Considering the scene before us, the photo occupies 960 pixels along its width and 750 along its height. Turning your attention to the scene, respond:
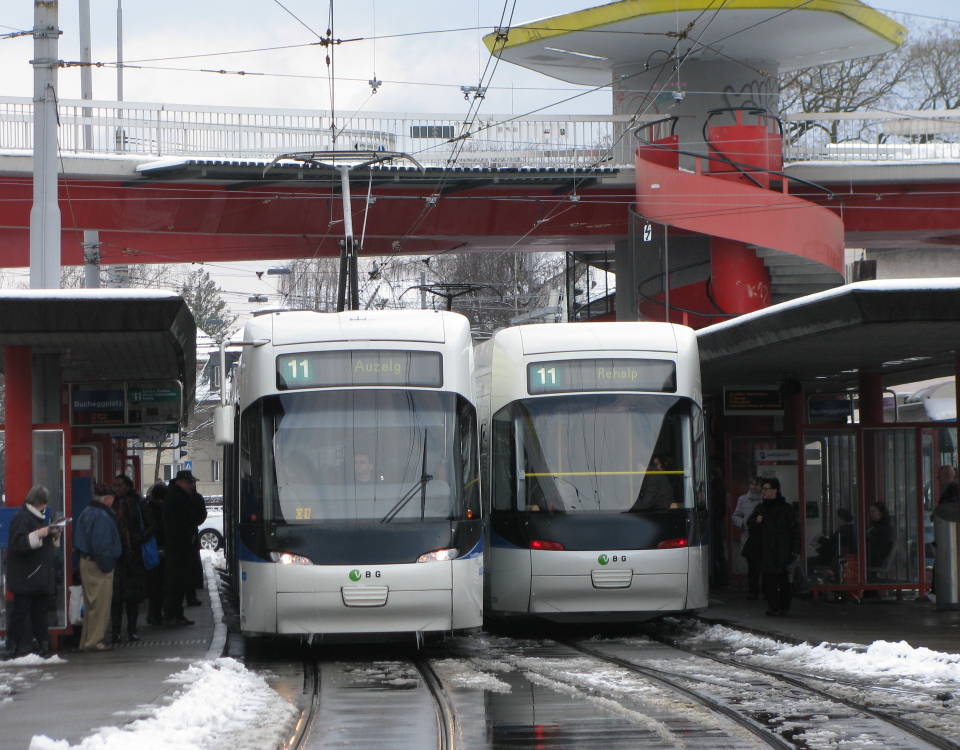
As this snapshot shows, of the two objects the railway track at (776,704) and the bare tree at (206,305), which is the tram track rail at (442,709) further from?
the bare tree at (206,305)

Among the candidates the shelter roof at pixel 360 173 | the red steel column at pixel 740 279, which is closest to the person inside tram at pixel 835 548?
the shelter roof at pixel 360 173

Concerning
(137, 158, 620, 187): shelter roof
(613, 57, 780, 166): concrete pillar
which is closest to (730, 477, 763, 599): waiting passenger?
(137, 158, 620, 187): shelter roof

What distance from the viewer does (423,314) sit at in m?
14.9

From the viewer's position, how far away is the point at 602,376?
1630 centimetres

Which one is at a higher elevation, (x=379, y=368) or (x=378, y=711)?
(x=379, y=368)

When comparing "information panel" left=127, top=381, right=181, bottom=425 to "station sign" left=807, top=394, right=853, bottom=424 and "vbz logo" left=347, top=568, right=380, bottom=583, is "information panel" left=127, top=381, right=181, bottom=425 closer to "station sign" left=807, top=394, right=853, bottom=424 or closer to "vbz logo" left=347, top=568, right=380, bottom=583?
"vbz logo" left=347, top=568, right=380, bottom=583

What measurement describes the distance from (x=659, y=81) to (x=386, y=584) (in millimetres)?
26756

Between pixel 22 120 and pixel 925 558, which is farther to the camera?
pixel 22 120

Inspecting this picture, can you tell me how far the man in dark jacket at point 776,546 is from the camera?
688 inches

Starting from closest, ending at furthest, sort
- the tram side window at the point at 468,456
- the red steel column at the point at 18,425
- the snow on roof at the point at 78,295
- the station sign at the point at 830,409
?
1. the snow on roof at the point at 78,295
2. the tram side window at the point at 468,456
3. the red steel column at the point at 18,425
4. the station sign at the point at 830,409

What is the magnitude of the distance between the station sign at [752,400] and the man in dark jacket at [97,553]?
346 inches

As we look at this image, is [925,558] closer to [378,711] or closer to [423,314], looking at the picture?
[423,314]

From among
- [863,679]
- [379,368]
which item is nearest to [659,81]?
[379,368]

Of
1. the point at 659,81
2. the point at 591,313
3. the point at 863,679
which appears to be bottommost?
the point at 863,679
